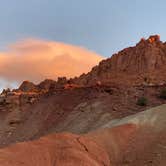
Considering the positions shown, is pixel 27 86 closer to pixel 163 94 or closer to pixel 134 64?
pixel 134 64

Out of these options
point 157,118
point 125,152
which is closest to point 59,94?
point 157,118

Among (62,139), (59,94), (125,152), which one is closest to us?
(62,139)

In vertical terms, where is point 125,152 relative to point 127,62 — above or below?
below

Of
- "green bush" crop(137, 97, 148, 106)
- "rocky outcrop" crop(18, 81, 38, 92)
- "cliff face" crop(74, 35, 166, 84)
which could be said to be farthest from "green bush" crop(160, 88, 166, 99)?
"rocky outcrop" crop(18, 81, 38, 92)

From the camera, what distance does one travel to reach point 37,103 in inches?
1791

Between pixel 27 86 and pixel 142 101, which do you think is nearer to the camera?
pixel 142 101

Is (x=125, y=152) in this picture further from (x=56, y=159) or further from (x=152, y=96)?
(x=152, y=96)

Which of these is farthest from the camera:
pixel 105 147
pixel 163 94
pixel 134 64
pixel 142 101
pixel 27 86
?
pixel 27 86

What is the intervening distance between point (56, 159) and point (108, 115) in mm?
16421

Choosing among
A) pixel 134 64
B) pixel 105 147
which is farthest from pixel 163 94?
pixel 134 64

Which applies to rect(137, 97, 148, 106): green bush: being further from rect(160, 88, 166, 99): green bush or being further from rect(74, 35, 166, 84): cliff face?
rect(74, 35, 166, 84): cliff face

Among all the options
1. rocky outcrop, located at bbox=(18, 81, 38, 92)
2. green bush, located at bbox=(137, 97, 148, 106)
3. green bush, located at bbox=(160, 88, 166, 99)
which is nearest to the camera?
green bush, located at bbox=(137, 97, 148, 106)

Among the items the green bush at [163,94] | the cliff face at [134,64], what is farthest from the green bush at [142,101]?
the cliff face at [134,64]

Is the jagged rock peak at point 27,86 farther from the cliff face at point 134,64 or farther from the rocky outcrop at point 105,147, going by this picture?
the rocky outcrop at point 105,147
